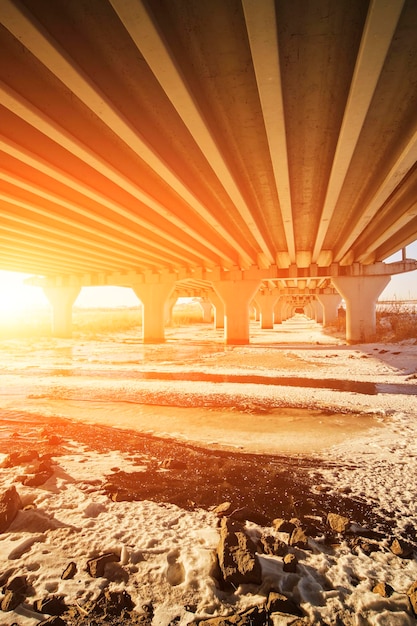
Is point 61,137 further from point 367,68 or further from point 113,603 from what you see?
point 113,603

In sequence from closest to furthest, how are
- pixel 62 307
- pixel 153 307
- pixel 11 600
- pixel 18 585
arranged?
pixel 11 600, pixel 18 585, pixel 153 307, pixel 62 307

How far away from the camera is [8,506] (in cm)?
264

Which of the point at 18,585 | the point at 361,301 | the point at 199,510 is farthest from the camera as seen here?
the point at 361,301

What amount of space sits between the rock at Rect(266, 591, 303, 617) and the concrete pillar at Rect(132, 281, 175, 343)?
18953mm

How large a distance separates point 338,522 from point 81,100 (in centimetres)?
543

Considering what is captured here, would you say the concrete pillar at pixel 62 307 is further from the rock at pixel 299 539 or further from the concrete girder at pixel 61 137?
the rock at pixel 299 539

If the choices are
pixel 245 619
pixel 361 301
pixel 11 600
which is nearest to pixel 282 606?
pixel 245 619

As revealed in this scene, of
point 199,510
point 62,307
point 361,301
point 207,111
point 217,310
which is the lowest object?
point 199,510

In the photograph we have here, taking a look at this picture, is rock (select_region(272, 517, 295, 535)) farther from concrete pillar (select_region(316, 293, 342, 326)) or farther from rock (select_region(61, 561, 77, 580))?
concrete pillar (select_region(316, 293, 342, 326))

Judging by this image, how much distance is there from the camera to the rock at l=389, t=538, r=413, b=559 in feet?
7.16

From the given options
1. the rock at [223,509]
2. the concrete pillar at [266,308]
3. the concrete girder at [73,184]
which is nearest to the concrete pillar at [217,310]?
the concrete pillar at [266,308]

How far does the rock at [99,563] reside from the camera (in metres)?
2.05

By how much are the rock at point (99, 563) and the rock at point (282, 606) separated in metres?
0.98

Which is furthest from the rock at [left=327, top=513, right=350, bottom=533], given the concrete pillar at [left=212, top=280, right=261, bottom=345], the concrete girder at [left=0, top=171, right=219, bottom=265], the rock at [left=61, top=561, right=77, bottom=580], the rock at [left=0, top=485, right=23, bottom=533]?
the concrete pillar at [left=212, top=280, right=261, bottom=345]
